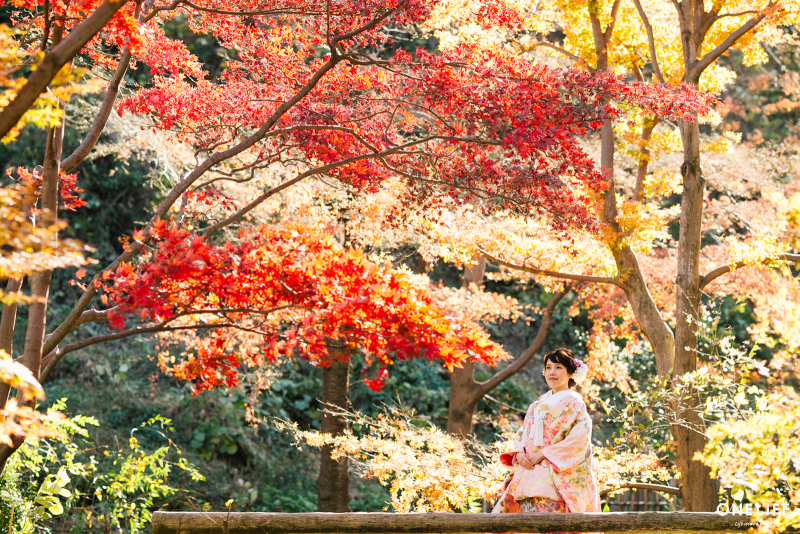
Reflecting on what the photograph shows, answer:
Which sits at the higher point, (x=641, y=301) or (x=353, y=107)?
(x=353, y=107)

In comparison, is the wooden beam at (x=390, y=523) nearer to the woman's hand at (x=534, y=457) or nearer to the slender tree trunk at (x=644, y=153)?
the woman's hand at (x=534, y=457)

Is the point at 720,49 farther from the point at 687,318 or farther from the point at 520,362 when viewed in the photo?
the point at 520,362

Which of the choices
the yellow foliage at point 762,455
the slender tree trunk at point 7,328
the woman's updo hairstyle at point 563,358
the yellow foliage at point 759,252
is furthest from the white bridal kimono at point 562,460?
the slender tree trunk at point 7,328

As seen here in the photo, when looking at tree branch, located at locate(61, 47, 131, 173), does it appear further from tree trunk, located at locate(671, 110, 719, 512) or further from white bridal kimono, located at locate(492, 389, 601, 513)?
tree trunk, located at locate(671, 110, 719, 512)

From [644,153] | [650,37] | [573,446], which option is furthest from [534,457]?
[650,37]

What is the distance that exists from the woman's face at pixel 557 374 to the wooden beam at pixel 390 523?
Result: 0.66 m

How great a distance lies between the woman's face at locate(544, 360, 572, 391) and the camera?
3.21m

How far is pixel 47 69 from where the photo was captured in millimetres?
1944

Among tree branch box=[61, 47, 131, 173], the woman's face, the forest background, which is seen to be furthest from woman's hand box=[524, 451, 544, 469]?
tree branch box=[61, 47, 131, 173]

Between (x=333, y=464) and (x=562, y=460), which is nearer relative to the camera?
(x=562, y=460)

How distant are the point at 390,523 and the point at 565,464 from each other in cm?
91

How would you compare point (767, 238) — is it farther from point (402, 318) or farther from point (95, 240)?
point (95, 240)

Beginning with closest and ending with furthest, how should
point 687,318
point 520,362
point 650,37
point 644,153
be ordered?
point 687,318 < point 650,37 < point 644,153 < point 520,362

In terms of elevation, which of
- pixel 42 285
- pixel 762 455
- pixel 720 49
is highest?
pixel 720 49
